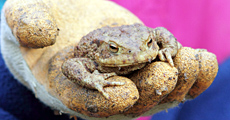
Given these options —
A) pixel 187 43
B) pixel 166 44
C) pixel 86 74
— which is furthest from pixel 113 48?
pixel 187 43

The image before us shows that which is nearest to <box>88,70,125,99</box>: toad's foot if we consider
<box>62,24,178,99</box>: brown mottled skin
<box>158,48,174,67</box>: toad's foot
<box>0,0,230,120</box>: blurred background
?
<box>62,24,178,99</box>: brown mottled skin

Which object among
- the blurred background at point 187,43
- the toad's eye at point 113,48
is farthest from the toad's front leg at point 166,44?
the blurred background at point 187,43

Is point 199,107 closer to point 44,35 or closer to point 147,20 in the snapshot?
point 147,20

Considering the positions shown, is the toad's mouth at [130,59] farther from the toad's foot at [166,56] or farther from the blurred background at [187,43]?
the blurred background at [187,43]

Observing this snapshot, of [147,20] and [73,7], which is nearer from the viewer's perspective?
[73,7]

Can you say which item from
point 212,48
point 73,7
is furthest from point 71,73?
point 212,48

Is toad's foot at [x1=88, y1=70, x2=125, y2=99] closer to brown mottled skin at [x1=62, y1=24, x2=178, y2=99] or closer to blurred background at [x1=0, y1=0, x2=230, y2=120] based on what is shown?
brown mottled skin at [x1=62, y1=24, x2=178, y2=99]

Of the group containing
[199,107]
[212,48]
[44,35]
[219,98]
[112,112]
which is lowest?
[199,107]
